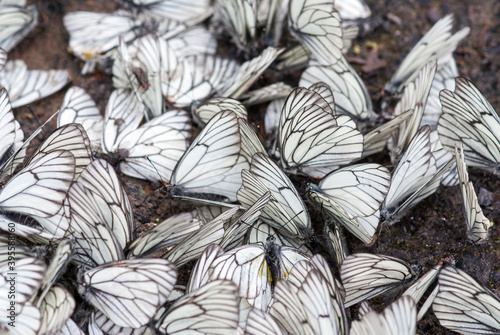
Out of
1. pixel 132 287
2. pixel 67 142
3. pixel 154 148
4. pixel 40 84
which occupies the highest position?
pixel 67 142

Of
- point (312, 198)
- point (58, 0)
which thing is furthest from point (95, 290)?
point (58, 0)

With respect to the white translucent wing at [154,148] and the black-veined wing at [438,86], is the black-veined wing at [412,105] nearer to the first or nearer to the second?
the black-veined wing at [438,86]

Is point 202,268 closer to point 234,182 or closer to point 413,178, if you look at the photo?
point 234,182

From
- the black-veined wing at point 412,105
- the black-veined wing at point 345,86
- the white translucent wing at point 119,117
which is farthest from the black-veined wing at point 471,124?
the white translucent wing at point 119,117

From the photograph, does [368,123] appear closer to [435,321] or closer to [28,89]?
[435,321]

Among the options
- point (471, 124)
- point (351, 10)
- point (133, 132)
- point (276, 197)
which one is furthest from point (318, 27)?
point (133, 132)

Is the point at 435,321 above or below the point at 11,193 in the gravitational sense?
below

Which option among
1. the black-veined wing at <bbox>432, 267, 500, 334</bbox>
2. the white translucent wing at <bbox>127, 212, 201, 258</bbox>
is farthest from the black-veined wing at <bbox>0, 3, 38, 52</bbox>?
the black-veined wing at <bbox>432, 267, 500, 334</bbox>
